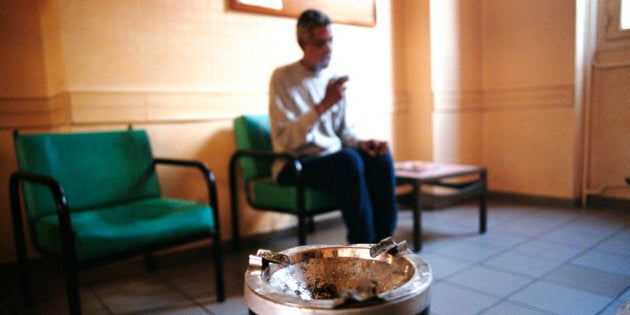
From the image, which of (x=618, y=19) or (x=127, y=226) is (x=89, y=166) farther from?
(x=618, y=19)

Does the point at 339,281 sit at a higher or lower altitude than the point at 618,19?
lower

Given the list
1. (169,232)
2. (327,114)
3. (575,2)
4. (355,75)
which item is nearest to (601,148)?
(575,2)

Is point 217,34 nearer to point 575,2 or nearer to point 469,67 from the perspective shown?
point 469,67

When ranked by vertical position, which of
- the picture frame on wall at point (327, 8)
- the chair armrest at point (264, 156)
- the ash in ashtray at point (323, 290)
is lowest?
the ash in ashtray at point (323, 290)

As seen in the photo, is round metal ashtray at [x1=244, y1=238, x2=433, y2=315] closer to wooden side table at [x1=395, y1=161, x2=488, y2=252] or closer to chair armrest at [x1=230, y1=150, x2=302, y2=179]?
chair armrest at [x1=230, y1=150, x2=302, y2=179]

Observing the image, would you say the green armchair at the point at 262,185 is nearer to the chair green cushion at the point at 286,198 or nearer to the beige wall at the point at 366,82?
the chair green cushion at the point at 286,198

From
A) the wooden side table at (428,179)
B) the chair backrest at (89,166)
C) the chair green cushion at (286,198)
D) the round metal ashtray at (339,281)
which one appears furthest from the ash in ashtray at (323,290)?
the wooden side table at (428,179)

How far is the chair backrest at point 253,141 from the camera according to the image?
8.42 ft

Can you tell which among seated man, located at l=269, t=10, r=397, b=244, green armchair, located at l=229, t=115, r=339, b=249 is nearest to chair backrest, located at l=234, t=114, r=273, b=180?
green armchair, located at l=229, t=115, r=339, b=249

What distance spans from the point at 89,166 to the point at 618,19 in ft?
12.1

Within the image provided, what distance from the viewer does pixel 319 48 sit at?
7.47ft

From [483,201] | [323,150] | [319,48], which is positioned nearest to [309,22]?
[319,48]

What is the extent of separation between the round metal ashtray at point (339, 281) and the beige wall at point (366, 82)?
1734mm

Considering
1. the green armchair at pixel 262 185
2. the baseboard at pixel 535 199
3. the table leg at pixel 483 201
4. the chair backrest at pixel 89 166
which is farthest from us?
the baseboard at pixel 535 199
